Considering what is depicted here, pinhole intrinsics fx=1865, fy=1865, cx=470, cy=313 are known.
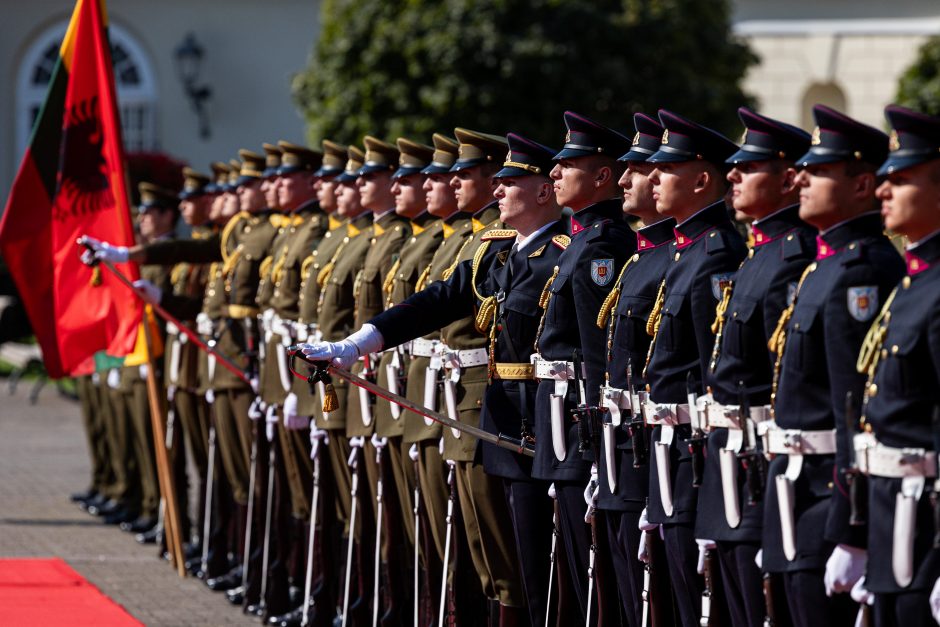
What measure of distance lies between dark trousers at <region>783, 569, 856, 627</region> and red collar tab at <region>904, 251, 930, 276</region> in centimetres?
81

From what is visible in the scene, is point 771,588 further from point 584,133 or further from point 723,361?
point 584,133

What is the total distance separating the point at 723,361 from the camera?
500cm

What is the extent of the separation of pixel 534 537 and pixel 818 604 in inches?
72.6

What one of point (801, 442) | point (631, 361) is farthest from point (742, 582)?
point (631, 361)

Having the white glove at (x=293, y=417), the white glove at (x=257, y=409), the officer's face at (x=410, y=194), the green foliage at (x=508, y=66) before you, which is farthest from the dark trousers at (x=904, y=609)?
the green foliage at (x=508, y=66)

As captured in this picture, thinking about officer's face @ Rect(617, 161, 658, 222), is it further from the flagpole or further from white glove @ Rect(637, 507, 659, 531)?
the flagpole

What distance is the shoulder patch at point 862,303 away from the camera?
4.50 m

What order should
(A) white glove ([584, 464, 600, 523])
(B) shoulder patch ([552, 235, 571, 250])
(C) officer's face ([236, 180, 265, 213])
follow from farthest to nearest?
1. (C) officer's face ([236, 180, 265, 213])
2. (B) shoulder patch ([552, 235, 571, 250])
3. (A) white glove ([584, 464, 600, 523])

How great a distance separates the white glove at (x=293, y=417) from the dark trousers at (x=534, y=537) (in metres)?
→ 2.35

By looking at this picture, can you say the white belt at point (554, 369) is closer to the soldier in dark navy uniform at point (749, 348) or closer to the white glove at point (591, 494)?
the white glove at point (591, 494)

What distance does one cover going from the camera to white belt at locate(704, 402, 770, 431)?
489 cm

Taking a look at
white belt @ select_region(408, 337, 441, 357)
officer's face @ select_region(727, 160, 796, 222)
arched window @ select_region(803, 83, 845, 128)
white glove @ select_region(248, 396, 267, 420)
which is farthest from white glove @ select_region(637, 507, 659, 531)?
arched window @ select_region(803, 83, 845, 128)

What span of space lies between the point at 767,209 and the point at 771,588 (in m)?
1.02

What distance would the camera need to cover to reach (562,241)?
6336mm
